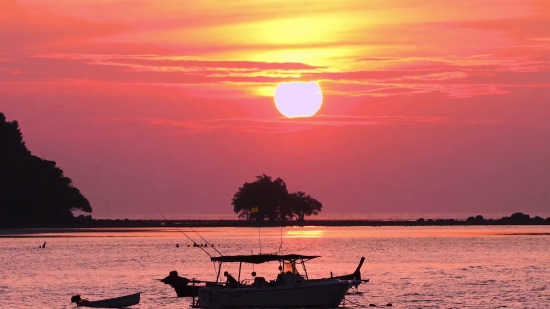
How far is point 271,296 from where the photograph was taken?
2625 inches

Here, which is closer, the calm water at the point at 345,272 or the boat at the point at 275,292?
the boat at the point at 275,292

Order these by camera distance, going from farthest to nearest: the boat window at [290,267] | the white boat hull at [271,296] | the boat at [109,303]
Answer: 1. the boat at [109,303]
2. the boat window at [290,267]
3. the white boat hull at [271,296]

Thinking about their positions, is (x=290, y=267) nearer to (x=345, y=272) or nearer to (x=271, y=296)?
(x=271, y=296)

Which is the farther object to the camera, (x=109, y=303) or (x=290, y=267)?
(x=109, y=303)

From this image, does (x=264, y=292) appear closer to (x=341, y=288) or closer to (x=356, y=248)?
(x=341, y=288)

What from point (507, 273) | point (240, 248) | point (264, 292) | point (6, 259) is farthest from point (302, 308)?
point (240, 248)

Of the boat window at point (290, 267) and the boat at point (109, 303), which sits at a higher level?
the boat window at point (290, 267)

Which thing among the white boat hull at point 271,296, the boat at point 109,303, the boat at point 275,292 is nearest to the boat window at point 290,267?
the boat at point 275,292

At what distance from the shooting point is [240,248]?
161000 millimetres

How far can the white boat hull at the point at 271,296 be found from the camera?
66.6m

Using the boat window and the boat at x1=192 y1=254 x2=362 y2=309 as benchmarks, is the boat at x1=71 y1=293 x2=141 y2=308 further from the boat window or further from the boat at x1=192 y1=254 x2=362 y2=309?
the boat window

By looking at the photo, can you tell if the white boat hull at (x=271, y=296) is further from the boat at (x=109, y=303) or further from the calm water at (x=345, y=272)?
the boat at (x=109, y=303)

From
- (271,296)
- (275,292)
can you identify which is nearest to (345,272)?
(275,292)

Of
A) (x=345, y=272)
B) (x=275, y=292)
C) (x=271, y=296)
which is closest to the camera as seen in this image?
(x=271, y=296)
